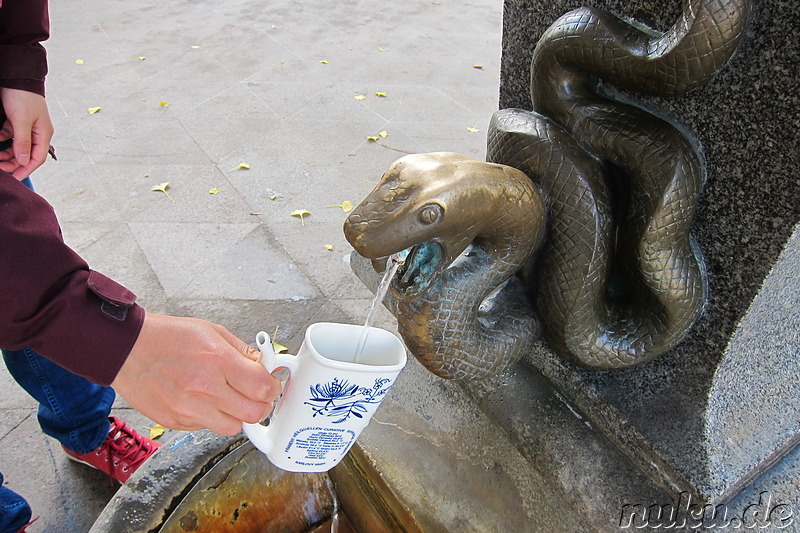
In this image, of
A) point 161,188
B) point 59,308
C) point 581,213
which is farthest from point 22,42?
point 161,188

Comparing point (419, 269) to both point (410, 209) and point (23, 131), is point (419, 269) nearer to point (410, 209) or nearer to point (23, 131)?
point (410, 209)

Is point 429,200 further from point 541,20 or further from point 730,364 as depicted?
point 730,364

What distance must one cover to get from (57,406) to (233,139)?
2.16 meters

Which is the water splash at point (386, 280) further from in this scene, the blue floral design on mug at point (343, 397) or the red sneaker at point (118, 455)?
the red sneaker at point (118, 455)

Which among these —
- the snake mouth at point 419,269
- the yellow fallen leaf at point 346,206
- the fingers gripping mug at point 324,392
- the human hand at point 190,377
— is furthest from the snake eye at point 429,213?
the yellow fallen leaf at point 346,206

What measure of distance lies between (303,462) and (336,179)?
7.89 feet

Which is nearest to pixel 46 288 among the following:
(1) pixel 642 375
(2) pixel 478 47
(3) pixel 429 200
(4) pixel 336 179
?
(3) pixel 429 200

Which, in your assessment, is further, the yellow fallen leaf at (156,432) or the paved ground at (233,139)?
the paved ground at (233,139)

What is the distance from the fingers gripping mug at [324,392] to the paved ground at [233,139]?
4.15 feet

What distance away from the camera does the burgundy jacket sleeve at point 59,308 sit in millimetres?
876

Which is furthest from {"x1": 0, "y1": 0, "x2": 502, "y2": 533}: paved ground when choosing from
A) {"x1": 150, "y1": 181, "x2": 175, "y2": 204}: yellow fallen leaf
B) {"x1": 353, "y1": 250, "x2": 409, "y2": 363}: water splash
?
{"x1": 353, "y1": 250, "x2": 409, "y2": 363}: water splash

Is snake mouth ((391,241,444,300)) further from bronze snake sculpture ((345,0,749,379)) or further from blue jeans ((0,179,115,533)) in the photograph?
blue jeans ((0,179,115,533))

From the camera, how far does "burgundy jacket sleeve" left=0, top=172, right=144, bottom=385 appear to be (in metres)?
0.88

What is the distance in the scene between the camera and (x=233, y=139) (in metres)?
3.62
